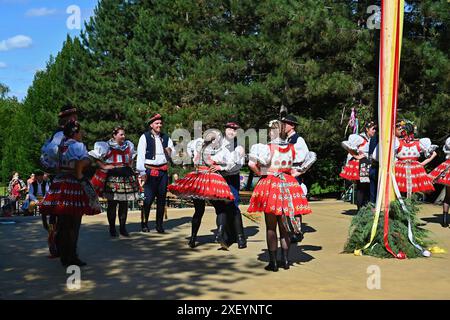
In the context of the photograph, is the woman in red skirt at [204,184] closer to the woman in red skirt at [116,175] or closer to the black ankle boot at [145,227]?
the woman in red skirt at [116,175]

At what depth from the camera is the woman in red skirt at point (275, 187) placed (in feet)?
21.9

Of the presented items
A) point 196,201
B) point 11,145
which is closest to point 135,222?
point 196,201

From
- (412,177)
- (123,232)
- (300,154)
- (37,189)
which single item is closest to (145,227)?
(123,232)

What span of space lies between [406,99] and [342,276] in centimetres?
1304

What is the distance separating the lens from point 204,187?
8180 millimetres

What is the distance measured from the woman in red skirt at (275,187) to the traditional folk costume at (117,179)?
10.3ft

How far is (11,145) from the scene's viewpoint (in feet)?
152

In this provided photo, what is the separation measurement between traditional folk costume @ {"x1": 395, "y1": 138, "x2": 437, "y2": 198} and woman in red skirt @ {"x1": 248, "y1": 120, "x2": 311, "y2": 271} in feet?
13.9

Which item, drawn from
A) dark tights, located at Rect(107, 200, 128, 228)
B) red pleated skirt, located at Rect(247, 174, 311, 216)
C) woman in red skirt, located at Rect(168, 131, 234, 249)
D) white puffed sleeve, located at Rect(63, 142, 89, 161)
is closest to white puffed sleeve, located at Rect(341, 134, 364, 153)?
woman in red skirt, located at Rect(168, 131, 234, 249)

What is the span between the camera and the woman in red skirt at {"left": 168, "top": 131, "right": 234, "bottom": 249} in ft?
26.8

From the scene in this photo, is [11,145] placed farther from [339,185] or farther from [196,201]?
[196,201]

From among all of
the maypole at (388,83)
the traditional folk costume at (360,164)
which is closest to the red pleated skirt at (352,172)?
the traditional folk costume at (360,164)

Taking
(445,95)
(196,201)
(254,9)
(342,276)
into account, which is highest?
(254,9)

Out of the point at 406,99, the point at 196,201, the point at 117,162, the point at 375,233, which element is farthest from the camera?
the point at 406,99
